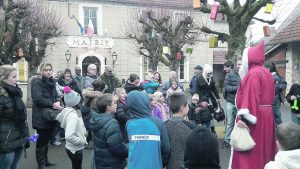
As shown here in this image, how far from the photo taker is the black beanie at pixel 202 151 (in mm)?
3148

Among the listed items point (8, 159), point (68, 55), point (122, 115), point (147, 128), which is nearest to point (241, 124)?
point (147, 128)

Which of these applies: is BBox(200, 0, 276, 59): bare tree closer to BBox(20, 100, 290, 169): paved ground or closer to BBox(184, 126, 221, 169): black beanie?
BBox(20, 100, 290, 169): paved ground

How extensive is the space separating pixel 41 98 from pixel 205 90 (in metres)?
3.75

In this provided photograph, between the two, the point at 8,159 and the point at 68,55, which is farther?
the point at 68,55

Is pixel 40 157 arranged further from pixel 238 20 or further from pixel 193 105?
pixel 238 20

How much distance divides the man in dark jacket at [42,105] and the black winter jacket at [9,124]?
1395 mm

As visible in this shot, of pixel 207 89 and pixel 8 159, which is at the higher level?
pixel 207 89

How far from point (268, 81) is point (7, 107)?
3.46m

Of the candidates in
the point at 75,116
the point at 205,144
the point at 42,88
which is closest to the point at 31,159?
the point at 42,88

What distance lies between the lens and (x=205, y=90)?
8.69m

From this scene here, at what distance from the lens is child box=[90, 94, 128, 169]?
448 cm

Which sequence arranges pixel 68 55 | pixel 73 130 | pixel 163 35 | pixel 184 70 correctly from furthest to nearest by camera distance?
pixel 184 70 < pixel 68 55 < pixel 163 35 < pixel 73 130

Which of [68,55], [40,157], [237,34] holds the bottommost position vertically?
[40,157]

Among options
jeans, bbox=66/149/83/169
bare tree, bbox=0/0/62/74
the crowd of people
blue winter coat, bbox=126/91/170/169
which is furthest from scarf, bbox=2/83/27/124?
bare tree, bbox=0/0/62/74
